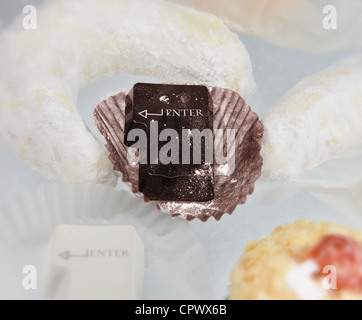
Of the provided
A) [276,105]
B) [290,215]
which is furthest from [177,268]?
[276,105]

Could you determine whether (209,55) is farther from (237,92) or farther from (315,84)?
(315,84)

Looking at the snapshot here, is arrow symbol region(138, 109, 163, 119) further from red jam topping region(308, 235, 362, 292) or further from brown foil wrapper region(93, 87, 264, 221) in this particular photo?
red jam topping region(308, 235, 362, 292)

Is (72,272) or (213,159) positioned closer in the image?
(72,272)

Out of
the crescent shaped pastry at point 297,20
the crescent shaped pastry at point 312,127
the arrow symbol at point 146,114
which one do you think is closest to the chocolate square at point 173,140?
the arrow symbol at point 146,114

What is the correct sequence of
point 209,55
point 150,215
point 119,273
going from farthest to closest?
point 209,55, point 150,215, point 119,273

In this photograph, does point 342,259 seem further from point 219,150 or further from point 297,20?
point 297,20

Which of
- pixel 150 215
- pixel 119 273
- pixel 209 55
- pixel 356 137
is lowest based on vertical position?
pixel 119 273
